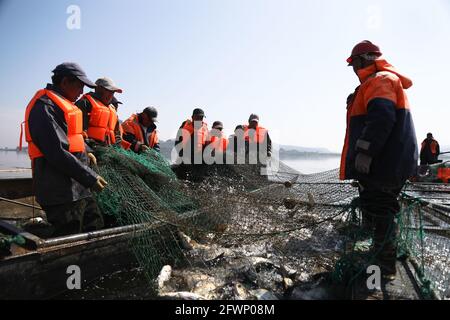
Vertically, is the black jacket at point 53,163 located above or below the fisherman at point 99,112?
below

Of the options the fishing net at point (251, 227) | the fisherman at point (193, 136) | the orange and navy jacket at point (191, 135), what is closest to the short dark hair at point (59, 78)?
Result: the fishing net at point (251, 227)

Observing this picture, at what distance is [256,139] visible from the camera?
9.35 meters

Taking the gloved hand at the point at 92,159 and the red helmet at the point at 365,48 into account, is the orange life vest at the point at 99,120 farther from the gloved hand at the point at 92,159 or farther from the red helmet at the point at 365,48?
the red helmet at the point at 365,48

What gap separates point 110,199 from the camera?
12.6 feet

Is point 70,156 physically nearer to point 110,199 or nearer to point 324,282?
point 110,199

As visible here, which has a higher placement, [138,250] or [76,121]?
[76,121]

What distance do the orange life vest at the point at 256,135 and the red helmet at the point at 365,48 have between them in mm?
5834

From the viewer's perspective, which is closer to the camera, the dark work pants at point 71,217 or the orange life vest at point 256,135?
the dark work pants at point 71,217

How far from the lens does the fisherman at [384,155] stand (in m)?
3.01

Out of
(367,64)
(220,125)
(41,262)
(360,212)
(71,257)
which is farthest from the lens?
(220,125)

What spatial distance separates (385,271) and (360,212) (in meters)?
0.65

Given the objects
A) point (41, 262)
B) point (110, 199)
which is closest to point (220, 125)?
point (110, 199)

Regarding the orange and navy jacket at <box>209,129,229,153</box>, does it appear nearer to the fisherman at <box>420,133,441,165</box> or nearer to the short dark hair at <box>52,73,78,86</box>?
the short dark hair at <box>52,73,78,86</box>

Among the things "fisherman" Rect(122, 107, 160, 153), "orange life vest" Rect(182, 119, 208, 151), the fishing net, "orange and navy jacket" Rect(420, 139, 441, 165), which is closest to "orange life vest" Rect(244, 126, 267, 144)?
"orange life vest" Rect(182, 119, 208, 151)
